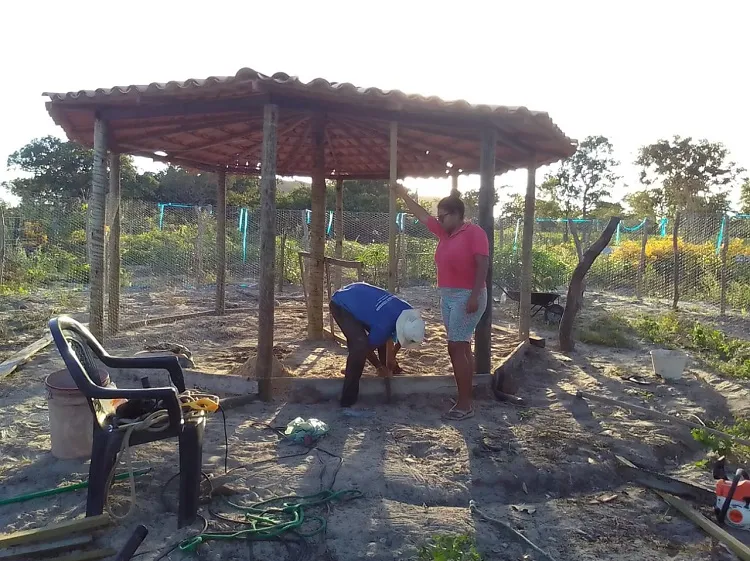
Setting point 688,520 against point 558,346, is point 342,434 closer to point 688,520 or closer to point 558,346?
point 688,520

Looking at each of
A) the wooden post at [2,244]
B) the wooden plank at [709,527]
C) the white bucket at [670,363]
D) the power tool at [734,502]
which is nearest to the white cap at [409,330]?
the wooden plank at [709,527]

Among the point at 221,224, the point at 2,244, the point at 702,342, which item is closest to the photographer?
the point at 702,342

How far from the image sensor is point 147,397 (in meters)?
3.11

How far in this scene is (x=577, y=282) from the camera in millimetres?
8188

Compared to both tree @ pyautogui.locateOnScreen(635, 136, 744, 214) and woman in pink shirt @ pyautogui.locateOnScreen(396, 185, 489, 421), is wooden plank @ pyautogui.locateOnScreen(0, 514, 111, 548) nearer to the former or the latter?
woman in pink shirt @ pyautogui.locateOnScreen(396, 185, 489, 421)

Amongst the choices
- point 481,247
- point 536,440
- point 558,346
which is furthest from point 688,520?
point 558,346

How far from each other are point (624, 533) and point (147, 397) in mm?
2877

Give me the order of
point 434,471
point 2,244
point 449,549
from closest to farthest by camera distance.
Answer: point 449,549 < point 434,471 < point 2,244

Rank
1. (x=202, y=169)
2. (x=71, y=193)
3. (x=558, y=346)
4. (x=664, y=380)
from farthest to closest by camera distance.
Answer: (x=71, y=193)
(x=202, y=169)
(x=558, y=346)
(x=664, y=380)

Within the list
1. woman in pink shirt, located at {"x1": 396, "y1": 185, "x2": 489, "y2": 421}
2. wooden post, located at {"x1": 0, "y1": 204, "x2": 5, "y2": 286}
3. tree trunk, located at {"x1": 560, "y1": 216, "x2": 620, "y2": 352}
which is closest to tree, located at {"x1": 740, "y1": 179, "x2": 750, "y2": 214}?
tree trunk, located at {"x1": 560, "y1": 216, "x2": 620, "y2": 352}

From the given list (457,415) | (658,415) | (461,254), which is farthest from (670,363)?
(461,254)

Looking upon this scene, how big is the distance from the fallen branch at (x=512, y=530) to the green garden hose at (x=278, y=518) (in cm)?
73

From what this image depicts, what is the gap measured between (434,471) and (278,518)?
124 cm

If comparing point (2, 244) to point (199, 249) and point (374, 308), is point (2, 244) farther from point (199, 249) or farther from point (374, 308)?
point (374, 308)
